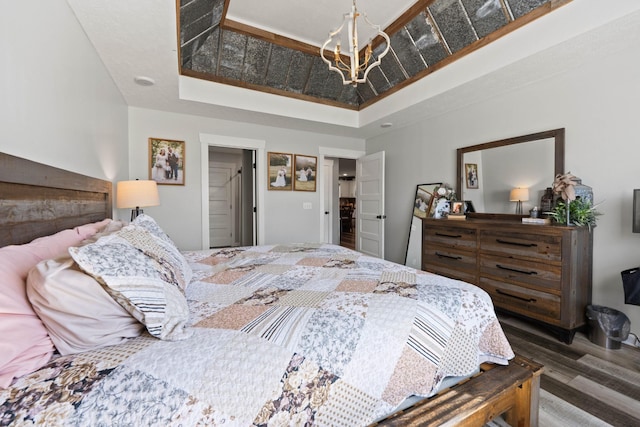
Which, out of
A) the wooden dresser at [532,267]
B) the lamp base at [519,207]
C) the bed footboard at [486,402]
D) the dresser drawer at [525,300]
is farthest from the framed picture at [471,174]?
the bed footboard at [486,402]

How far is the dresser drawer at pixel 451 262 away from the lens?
9.89 ft

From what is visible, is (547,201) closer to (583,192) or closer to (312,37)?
(583,192)

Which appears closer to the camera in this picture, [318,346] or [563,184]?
[318,346]

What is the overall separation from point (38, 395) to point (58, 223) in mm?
1234

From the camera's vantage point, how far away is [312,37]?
3412 mm

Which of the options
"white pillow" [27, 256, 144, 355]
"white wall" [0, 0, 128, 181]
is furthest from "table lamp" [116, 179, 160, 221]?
"white pillow" [27, 256, 144, 355]

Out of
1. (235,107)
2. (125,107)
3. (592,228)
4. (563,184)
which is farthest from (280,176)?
(592,228)

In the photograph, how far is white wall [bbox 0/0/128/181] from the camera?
1.20m

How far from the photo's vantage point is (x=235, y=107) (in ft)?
11.8

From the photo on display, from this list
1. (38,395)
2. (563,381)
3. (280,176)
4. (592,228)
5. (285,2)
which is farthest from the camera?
(280,176)

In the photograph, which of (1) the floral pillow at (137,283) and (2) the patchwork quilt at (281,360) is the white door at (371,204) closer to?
(2) the patchwork quilt at (281,360)

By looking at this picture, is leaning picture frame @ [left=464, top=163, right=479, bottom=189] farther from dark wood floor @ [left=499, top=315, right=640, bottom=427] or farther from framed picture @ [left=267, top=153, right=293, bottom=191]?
framed picture @ [left=267, top=153, right=293, bottom=191]

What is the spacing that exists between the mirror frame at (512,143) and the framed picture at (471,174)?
67 mm

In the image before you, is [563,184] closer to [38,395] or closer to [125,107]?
[38,395]
